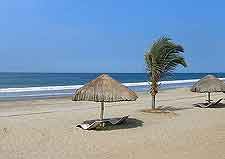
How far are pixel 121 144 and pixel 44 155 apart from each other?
2.02m

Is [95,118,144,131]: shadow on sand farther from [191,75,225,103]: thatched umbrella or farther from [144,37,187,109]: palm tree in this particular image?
[191,75,225,103]: thatched umbrella

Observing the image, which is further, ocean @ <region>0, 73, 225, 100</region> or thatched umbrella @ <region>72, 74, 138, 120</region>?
ocean @ <region>0, 73, 225, 100</region>

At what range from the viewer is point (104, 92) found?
11.8 metres

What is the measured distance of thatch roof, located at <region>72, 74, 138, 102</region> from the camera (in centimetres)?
1171

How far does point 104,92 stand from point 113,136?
138cm

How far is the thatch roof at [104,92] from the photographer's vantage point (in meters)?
11.7

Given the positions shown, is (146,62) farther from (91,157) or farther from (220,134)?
(91,157)

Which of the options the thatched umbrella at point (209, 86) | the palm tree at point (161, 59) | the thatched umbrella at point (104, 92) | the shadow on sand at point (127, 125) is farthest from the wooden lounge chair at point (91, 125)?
the thatched umbrella at point (209, 86)

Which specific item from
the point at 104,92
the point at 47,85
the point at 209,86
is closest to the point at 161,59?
the point at 209,86

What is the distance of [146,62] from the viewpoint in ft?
52.8

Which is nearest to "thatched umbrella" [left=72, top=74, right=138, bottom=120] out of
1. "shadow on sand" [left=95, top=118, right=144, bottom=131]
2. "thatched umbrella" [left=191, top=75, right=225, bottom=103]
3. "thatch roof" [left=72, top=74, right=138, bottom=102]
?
"thatch roof" [left=72, top=74, right=138, bottom=102]

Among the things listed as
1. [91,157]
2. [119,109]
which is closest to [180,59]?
[119,109]

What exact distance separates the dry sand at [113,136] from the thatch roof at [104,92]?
2.94ft

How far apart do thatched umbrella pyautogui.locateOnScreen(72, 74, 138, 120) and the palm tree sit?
386 centimetres
